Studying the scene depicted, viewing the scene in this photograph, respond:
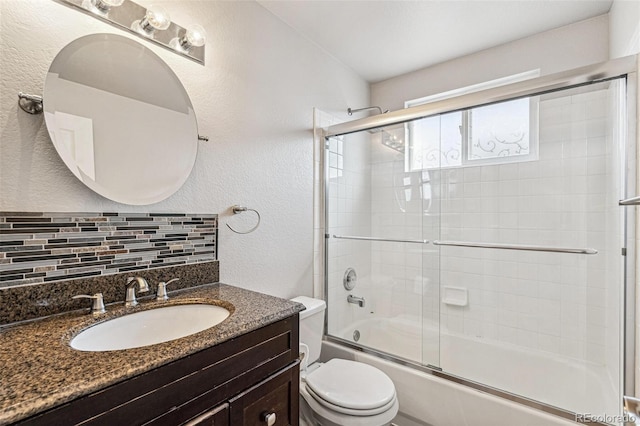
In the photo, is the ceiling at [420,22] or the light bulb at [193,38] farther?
the ceiling at [420,22]

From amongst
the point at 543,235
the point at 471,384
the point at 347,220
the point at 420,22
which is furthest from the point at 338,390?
the point at 420,22

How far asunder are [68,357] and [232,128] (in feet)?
3.96

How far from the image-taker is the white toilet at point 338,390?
1.37 metres

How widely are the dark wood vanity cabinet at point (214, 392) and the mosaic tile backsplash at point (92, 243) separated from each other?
1.96ft

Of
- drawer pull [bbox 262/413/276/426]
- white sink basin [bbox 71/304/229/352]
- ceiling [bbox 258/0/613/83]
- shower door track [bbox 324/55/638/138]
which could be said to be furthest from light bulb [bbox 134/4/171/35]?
drawer pull [bbox 262/413/276/426]

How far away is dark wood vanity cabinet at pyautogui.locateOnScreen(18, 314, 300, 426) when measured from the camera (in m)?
0.65

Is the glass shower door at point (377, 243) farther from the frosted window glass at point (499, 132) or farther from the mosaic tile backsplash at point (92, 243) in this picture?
the mosaic tile backsplash at point (92, 243)

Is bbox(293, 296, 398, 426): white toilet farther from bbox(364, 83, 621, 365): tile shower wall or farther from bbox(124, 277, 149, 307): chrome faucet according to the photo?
bbox(124, 277, 149, 307): chrome faucet

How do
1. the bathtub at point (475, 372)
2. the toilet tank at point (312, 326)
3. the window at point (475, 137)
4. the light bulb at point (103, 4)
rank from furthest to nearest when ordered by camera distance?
1. the window at point (475, 137)
2. the toilet tank at point (312, 326)
3. the bathtub at point (475, 372)
4. the light bulb at point (103, 4)

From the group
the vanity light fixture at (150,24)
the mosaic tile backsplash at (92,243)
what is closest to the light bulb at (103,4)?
the vanity light fixture at (150,24)

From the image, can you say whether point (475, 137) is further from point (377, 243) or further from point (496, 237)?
point (377, 243)

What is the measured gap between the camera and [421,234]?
2281 millimetres

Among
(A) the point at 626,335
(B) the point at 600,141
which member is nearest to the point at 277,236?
(A) the point at 626,335

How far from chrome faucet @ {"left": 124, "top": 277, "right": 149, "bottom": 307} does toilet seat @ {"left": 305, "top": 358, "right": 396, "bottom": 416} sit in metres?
0.93
